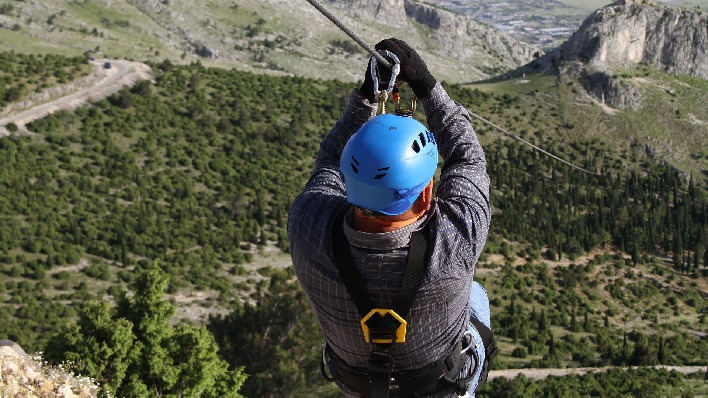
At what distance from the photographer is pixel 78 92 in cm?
6900

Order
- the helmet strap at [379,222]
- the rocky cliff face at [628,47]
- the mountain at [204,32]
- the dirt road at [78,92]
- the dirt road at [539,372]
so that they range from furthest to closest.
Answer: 1. the mountain at [204,32]
2. the rocky cliff face at [628,47]
3. the dirt road at [78,92]
4. the dirt road at [539,372]
5. the helmet strap at [379,222]

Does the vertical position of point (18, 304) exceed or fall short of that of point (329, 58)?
it exceeds it

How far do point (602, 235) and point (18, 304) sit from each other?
5501 centimetres

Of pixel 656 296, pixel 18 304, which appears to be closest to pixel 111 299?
pixel 18 304

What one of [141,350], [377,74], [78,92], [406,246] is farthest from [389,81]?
[78,92]

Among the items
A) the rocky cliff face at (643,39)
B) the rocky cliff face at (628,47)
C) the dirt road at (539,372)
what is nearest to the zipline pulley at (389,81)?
the dirt road at (539,372)

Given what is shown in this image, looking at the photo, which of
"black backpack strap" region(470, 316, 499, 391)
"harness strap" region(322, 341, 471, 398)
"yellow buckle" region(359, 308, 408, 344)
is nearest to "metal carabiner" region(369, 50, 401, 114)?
"yellow buckle" region(359, 308, 408, 344)

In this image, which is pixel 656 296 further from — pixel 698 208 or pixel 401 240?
pixel 401 240

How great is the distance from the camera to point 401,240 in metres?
4.06

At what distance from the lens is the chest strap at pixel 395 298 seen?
4081 millimetres

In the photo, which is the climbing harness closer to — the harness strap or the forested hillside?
the harness strap

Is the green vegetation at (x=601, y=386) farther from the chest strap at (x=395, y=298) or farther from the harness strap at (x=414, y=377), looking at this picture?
the chest strap at (x=395, y=298)

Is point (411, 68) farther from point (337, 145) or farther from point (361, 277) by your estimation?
point (361, 277)

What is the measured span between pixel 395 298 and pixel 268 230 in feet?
176
